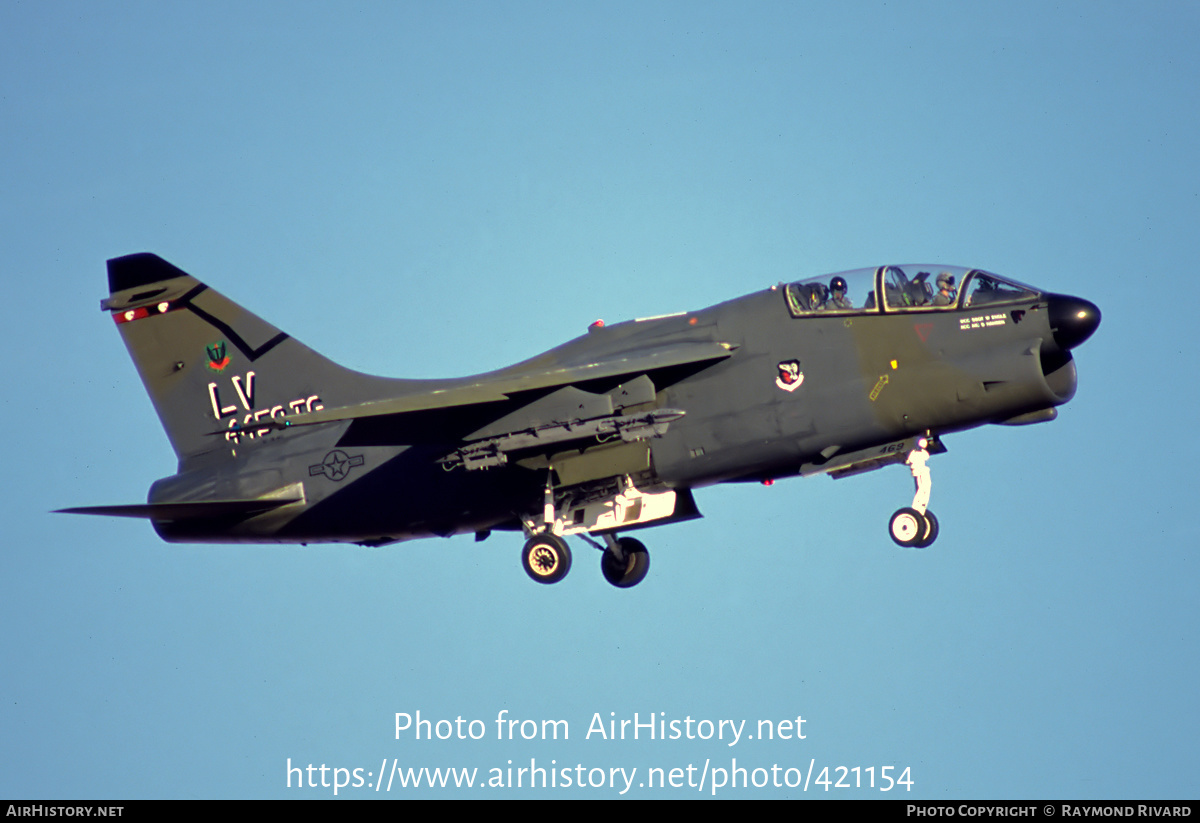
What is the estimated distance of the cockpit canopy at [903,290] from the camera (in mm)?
19806

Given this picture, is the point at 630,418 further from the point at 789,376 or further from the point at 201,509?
the point at 201,509

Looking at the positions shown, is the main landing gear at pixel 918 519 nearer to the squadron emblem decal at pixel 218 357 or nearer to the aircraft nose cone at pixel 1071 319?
the aircraft nose cone at pixel 1071 319

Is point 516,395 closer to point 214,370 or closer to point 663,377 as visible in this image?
point 663,377

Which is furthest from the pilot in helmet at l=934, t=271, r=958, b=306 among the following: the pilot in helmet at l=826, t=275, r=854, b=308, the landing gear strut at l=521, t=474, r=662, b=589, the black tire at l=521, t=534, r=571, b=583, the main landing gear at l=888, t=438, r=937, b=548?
the black tire at l=521, t=534, r=571, b=583

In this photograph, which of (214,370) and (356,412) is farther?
(214,370)

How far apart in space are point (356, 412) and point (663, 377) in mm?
4154

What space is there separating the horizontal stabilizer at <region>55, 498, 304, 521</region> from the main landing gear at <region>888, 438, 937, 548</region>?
8.66 metres

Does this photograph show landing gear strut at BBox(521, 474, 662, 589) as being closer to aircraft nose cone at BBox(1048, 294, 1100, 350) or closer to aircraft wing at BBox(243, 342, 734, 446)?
aircraft wing at BBox(243, 342, 734, 446)

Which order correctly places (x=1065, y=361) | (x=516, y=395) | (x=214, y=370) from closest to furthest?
1. (x=1065, y=361)
2. (x=516, y=395)
3. (x=214, y=370)

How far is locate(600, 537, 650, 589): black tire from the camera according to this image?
2372cm

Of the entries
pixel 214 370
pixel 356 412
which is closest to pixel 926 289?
pixel 356 412

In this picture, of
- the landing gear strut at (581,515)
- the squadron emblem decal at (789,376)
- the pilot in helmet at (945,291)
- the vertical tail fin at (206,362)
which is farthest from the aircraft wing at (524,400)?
the pilot in helmet at (945,291)

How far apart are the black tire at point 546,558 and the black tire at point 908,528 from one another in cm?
450

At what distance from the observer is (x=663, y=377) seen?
2102 centimetres
